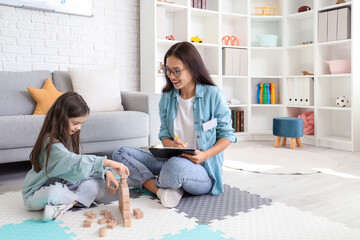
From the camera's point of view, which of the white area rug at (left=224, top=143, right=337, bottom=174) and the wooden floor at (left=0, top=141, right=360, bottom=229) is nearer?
the wooden floor at (left=0, top=141, right=360, bottom=229)

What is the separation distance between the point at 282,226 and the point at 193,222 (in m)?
0.37

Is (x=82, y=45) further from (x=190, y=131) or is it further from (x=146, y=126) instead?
(x=190, y=131)

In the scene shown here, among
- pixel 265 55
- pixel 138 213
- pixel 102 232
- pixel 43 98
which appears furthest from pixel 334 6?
pixel 102 232

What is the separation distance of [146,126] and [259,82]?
2.08m

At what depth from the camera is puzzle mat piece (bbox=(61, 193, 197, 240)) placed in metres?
1.41

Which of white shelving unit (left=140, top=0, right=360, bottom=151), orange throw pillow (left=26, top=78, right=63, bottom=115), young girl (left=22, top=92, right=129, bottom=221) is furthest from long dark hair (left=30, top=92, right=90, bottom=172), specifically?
white shelving unit (left=140, top=0, right=360, bottom=151)

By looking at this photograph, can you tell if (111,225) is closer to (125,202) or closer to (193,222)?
(125,202)

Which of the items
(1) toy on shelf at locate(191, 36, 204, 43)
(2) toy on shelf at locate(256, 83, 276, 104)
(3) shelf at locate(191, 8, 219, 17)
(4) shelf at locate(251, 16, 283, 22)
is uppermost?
(3) shelf at locate(191, 8, 219, 17)

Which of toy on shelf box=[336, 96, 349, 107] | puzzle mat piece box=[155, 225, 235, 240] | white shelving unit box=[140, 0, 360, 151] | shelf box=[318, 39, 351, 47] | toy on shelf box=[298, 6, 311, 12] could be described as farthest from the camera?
toy on shelf box=[298, 6, 311, 12]

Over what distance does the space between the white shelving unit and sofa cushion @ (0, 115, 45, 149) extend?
157 cm

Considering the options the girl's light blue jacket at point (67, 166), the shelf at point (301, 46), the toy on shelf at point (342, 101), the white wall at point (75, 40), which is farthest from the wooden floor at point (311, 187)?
the shelf at point (301, 46)

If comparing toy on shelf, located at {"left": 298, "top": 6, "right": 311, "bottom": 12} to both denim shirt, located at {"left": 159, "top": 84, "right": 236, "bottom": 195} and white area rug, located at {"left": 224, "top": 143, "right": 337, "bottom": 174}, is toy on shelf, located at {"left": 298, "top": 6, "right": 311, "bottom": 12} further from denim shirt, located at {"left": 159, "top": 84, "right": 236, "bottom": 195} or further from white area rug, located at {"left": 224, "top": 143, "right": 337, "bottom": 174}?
denim shirt, located at {"left": 159, "top": 84, "right": 236, "bottom": 195}

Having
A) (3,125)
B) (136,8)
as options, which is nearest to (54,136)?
(3,125)

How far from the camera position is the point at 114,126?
8.76ft
